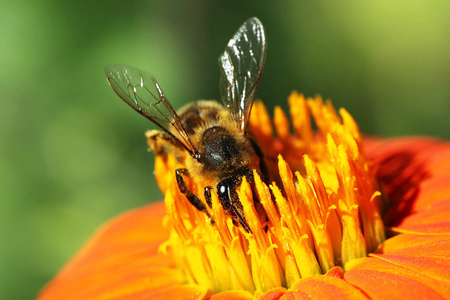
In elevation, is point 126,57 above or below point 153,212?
above

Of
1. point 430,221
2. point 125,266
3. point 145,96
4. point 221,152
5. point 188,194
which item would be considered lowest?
point 125,266

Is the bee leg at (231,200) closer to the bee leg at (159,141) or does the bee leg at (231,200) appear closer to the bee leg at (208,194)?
the bee leg at (208,194)

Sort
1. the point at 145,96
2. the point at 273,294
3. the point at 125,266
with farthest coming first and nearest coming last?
1. the point at 125,266
2. the point at 145,96
3. the point at 273,294

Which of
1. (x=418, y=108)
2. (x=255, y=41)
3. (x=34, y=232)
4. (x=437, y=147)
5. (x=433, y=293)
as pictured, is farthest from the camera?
(x=418, y=108)

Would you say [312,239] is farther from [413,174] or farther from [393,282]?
[413,174]

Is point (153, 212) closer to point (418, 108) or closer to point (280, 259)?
point (280, 259)

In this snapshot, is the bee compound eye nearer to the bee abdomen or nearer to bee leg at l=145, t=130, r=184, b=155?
the bee abdomen

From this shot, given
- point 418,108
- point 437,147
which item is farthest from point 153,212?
point 418,108

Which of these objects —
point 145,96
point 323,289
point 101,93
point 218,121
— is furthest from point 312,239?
point 101,93
